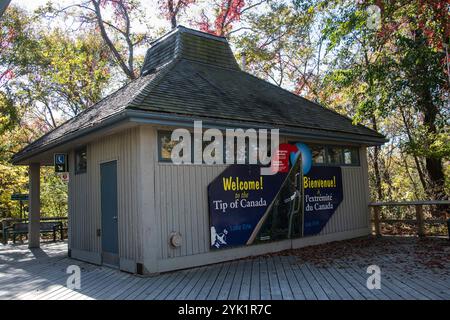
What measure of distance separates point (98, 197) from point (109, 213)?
0.65m

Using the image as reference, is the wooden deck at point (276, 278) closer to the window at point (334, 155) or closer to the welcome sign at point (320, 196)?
the welcome sign at point (320, 196)

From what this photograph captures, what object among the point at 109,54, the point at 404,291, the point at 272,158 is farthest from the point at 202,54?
the point at 109,54

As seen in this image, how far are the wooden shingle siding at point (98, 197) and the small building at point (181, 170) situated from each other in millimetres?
22

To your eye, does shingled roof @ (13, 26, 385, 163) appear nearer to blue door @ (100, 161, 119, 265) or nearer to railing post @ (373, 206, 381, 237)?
blue door @ (100, 161, 119, 265)

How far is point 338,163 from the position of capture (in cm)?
1062

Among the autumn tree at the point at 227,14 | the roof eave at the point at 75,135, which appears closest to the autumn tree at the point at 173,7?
the autumn tree at the point at 227,14

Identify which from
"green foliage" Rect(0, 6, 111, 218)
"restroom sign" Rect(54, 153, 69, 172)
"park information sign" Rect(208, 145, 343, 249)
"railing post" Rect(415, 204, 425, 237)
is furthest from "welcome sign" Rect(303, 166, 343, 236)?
"green foliage" Rect(0, 6, 111, 218)

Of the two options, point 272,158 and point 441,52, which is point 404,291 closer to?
point 272,158

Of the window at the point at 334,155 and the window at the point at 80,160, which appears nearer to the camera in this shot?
the window at the point at 80,160

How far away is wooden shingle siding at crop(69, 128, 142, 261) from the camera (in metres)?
7.14

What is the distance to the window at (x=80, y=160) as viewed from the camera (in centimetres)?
912

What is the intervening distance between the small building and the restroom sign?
13cm

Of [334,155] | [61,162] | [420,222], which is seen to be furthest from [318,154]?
[61,162]
